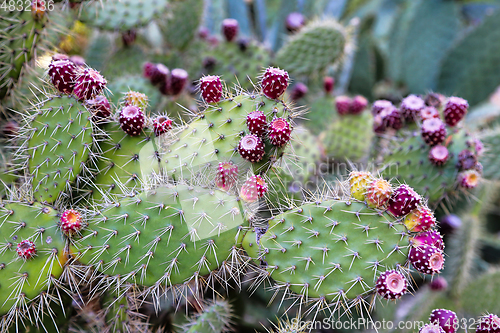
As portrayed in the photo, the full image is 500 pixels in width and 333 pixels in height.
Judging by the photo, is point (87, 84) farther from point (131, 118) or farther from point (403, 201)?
point (403, 201)

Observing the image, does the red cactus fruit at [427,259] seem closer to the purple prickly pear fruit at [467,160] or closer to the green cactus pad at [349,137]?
the purple prickly pear fruit at [467,160]

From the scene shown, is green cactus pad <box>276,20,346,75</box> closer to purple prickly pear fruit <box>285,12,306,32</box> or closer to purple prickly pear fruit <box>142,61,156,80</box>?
purple prickly pear fruit <box>285,12,306,32</box>

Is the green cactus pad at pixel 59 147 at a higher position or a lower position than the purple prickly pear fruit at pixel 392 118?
lower

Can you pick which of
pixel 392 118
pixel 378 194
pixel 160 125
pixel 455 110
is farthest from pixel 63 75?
pixel 455 110

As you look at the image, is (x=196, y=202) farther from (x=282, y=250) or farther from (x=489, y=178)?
(x=489, y=178)

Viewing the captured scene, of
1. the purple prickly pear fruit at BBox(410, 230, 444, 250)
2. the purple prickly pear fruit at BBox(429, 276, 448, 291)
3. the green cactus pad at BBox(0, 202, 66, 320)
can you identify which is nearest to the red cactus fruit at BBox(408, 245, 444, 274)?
the purple prickly pear fruit at BBox(410, 230, 444, 250)

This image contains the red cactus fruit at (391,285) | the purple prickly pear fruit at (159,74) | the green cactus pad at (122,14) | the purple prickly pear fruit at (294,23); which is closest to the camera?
the red cactus fruit at (391,285)

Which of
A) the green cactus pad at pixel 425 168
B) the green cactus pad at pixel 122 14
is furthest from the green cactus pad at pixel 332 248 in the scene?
the green cactus pad at pixel 122 14
